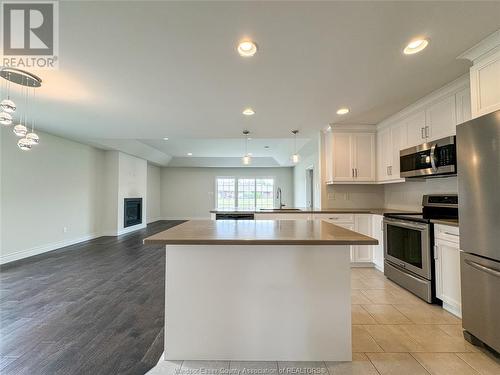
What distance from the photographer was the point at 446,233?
241cm

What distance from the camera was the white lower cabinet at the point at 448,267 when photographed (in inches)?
91.0

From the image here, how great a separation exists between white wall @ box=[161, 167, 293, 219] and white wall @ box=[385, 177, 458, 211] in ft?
21.7

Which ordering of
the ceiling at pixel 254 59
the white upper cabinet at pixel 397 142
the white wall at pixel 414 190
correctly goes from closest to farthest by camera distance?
the ceiling at pixel 254 59 < the white wall at pixel 414 190 < the white upper cabinet at pixel 397 142

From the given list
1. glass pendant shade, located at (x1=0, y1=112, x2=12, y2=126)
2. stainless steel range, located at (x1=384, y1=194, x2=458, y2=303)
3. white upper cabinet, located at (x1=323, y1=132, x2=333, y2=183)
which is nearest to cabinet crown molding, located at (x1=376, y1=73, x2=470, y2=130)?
white upper cabinet, located at (x1=323, y1=132, x2=333, y2=183)

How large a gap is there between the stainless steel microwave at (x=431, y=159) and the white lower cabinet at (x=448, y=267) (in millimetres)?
654

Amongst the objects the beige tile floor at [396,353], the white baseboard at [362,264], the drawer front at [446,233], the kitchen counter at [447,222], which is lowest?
the beige tile floor at [396,353]

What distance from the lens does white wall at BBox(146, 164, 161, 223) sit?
9758 mm

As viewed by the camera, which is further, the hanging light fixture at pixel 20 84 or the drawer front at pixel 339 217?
the drawer front at pixel 339 217

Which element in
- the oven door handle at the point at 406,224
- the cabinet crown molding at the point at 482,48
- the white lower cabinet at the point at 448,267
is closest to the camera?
the cabinet crown molding at the point at 482,48

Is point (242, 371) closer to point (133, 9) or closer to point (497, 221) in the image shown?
point (497, 221)

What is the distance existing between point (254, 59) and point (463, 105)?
2.29 m

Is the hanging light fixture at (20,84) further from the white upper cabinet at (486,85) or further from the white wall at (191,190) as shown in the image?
the white wall at (191,190)

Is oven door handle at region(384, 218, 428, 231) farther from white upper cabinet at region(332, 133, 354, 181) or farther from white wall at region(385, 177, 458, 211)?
white upper cabinet at region(332, 133, 354, 181)

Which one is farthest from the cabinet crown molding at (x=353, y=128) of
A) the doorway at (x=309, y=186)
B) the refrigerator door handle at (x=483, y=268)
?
the doorway at (x=309, y=186)
